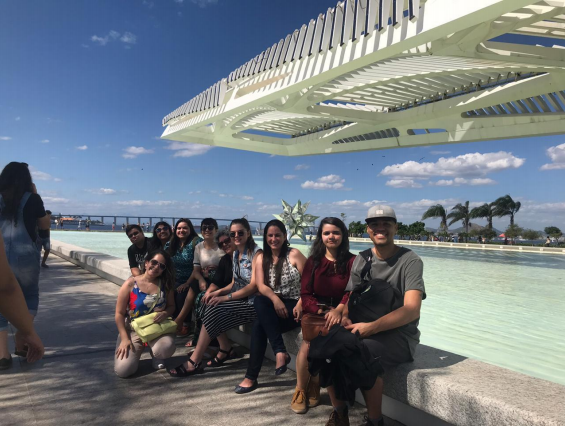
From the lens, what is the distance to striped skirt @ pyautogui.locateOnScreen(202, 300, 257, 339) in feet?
10.3

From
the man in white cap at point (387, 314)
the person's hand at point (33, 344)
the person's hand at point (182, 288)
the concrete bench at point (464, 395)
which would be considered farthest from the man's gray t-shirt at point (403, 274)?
the person's hand at point (182, 288)

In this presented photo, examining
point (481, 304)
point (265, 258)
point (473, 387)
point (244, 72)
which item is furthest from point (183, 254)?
point (244, 72)

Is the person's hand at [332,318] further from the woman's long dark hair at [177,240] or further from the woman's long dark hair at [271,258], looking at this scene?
the woman's long dark hair at [177,240]

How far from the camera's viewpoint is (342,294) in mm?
2799

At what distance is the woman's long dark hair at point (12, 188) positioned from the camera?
10.0 feet

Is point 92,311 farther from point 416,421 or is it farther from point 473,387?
point 473,387

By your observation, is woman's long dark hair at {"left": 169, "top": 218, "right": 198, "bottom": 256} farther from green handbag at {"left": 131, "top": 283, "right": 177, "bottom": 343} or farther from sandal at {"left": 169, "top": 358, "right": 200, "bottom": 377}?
sandal at {"left": 169, "top": 358, "right": 200, "bottom": 377}

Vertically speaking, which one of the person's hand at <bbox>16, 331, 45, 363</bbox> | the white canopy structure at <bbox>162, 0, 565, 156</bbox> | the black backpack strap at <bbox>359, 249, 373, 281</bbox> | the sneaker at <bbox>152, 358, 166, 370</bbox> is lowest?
the sneaker at <bbox>152, 358, 166, 370</bbox>

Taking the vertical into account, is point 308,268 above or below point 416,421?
above

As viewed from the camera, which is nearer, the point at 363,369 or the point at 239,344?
the point at 363,369

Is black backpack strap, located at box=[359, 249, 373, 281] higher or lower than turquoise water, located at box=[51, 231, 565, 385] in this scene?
higher

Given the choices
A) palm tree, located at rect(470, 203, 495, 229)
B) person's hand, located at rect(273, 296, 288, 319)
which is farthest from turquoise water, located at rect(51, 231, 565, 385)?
palm tree, located at rect(470, 203, 495, 229)

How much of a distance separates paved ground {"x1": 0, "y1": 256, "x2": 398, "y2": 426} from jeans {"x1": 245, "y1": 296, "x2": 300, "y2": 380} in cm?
19

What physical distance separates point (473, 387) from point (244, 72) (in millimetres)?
12101
